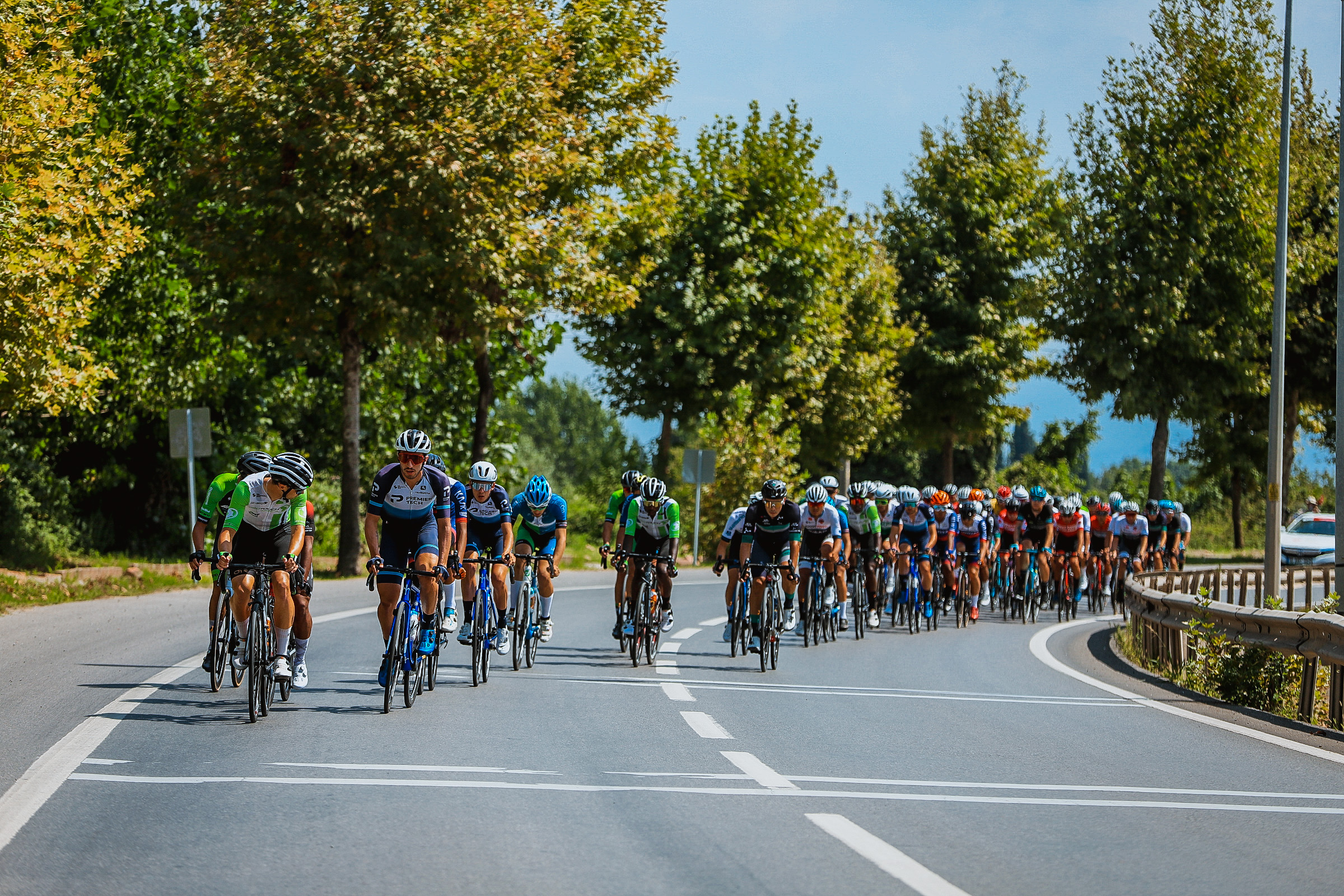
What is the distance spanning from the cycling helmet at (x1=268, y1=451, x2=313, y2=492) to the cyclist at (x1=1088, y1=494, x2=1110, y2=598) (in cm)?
1781

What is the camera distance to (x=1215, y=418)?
42156 mm

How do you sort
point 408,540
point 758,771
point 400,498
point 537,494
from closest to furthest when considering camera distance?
point 758,771
point 400,498
point 408,540
point 537,494

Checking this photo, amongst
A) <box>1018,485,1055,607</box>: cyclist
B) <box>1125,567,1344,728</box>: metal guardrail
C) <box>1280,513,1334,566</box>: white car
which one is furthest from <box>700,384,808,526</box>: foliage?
<box>1125,567,1344,728</box>: metal guardrail

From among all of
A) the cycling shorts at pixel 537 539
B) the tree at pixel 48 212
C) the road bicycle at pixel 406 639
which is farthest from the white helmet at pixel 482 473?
the tree at pixel 48 212

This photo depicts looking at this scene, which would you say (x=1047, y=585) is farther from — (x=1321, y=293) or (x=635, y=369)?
(x=1321, y=293)

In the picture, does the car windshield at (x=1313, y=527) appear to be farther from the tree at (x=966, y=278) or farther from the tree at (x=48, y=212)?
the tree at (x=48, y=212)

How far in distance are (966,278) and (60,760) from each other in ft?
140

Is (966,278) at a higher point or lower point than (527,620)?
higher

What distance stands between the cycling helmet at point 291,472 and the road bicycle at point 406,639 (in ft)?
3.04

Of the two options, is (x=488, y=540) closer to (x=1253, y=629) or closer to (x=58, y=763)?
(x=58, y=763)

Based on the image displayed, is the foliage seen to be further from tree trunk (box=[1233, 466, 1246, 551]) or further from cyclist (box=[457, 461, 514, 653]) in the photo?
cyclist (box=[457, 461, 514, 653])

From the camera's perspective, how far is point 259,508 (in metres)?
9.73

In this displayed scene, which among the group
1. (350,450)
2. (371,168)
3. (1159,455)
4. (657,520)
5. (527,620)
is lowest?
(527,620)

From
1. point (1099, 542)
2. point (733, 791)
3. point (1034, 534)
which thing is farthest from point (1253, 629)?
point (1099, 542)
